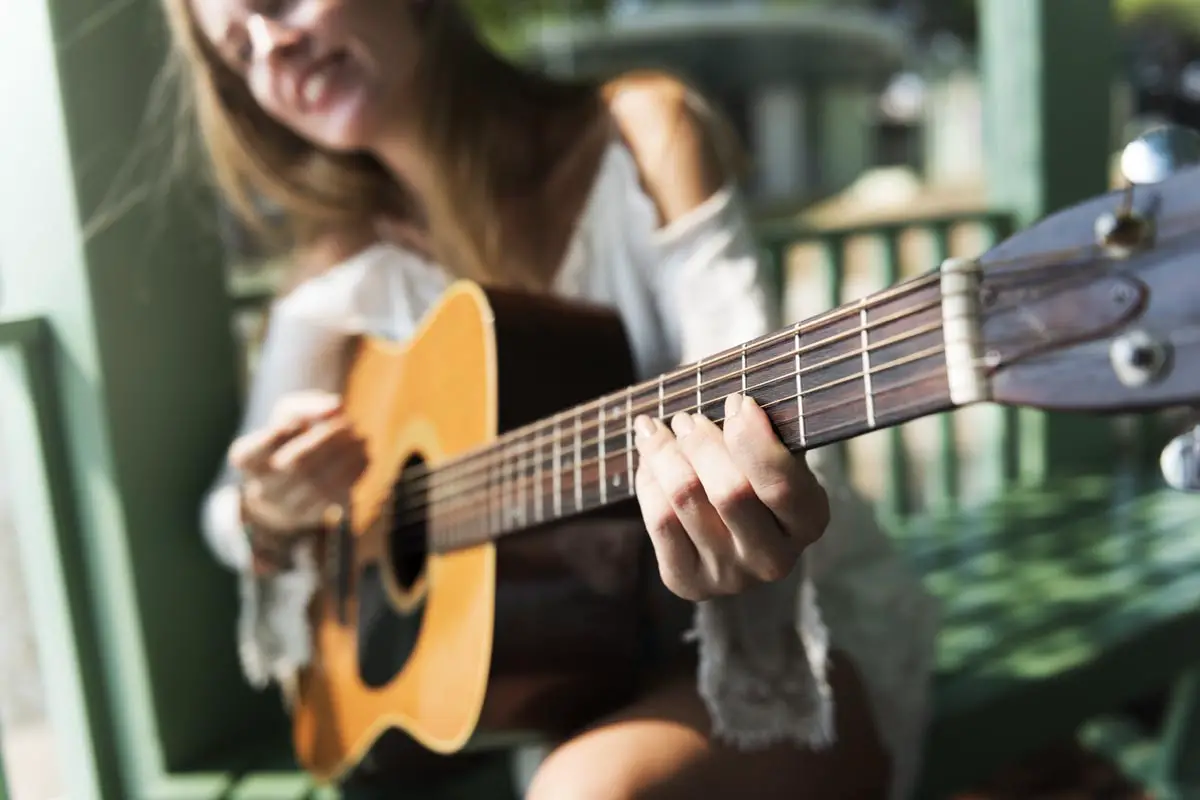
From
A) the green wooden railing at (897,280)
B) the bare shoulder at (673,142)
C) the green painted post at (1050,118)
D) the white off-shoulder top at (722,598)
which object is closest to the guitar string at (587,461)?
the white off-shoulder top at (722,598)

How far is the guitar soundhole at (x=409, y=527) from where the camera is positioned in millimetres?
837

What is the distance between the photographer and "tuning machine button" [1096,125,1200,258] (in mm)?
381

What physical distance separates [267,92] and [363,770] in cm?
63

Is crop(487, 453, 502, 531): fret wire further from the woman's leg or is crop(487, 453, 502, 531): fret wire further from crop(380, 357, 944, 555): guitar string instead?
the woman's leg

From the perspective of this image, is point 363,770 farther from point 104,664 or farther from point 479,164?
point 479,164

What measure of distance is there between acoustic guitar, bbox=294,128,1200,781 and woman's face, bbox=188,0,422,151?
19cm

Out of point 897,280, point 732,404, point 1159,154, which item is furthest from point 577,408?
point 897,280

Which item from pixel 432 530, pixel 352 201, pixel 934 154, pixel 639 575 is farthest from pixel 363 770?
pixel 934 154

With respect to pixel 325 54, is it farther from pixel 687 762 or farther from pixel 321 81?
pixel 687 762

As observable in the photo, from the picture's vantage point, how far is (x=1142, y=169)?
0.41 m

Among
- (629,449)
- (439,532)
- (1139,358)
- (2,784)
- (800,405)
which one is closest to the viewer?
Result: (1139,358)

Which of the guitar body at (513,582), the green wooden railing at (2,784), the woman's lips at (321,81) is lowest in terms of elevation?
the green wooden railing at (2,784)

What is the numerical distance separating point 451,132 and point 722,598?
1.65ft

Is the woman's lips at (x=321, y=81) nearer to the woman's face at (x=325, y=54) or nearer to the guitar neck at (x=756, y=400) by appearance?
the woman's face at (x=325, y=54)
